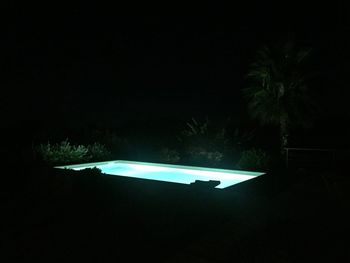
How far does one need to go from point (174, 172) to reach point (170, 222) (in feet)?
21.5

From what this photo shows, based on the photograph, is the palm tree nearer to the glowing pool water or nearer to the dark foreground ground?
the glowing pool water

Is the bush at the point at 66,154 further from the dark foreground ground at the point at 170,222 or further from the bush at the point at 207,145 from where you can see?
the dark foreground ground at the point at 170,222

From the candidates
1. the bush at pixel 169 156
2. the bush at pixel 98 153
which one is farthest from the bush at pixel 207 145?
the bush at pixel 98 153

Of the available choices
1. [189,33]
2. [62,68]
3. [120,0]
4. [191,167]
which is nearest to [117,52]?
[62,68]

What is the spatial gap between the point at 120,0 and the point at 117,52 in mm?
5632

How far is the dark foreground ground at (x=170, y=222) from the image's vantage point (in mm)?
3025

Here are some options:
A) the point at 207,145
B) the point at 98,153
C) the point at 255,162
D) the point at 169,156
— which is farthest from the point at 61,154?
the point at 255,162

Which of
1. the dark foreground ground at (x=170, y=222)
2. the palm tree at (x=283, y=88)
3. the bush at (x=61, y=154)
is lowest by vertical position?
the dark foreground ground at (x=170, y=222)

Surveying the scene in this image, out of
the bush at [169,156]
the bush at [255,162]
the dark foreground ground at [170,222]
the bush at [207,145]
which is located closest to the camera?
the dark foreground ground at [170,222]

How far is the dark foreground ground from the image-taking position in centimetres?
303

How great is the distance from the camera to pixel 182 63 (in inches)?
703

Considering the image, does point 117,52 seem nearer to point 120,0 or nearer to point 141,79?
point 141,79

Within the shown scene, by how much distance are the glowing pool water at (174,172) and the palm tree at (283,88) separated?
2669 millimetres

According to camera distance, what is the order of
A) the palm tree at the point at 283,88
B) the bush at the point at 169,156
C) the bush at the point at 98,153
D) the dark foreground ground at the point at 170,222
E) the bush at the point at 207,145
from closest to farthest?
the dark foreground ground at the point at 170,222
the palm tree at the point at 283,88
the bush at the point at 207,145
the bush at the point at 169,156
the bush at the point at 98,153
